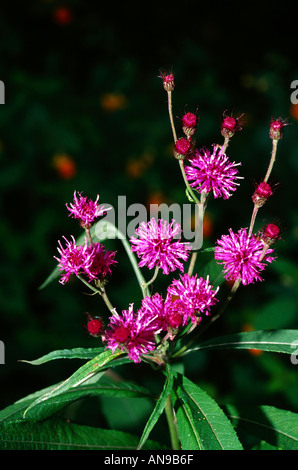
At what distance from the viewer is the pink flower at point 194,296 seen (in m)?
1.37

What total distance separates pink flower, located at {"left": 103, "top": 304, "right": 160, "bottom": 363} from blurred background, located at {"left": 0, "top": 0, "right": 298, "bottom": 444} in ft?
5.25

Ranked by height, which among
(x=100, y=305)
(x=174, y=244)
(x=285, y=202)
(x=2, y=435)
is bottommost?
(x=2, y=435)

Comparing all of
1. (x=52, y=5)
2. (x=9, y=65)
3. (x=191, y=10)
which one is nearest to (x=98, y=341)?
(x=9, y=65)

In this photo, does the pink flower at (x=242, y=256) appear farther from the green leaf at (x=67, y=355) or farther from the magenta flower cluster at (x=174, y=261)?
the green leaf at (x=67, y=355)

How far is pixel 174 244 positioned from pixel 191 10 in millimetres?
4524

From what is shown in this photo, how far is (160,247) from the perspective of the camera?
1.44 meters

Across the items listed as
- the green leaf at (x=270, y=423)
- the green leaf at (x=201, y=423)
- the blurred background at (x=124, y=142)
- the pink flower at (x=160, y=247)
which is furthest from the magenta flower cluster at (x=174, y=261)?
the blurred background at (x=124, y=142)

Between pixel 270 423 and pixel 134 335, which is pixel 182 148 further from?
pixel 270 423

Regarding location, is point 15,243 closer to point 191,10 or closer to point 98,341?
point 98,341

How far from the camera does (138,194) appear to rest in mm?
3709

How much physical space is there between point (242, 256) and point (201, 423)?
449mm

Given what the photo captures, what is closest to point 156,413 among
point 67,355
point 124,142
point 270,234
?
point 67,355

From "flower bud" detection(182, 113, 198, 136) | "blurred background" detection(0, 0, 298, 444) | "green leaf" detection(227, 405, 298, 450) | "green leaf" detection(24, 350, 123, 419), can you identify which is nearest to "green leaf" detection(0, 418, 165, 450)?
"green leaf" detection(24, 350, 123, 419)

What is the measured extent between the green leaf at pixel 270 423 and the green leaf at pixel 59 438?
306 millimetres
